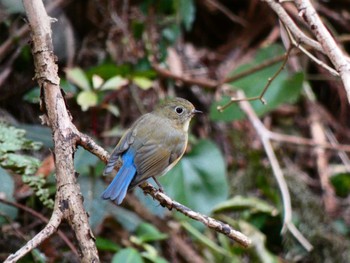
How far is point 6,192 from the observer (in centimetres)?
315

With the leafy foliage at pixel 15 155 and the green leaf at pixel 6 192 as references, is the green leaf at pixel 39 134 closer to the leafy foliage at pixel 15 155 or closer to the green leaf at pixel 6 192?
the green leaf at pixel 6 192

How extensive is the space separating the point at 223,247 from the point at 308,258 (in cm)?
69

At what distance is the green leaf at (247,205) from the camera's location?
166 inches

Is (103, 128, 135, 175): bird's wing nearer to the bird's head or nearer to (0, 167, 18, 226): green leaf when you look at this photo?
the bird's head

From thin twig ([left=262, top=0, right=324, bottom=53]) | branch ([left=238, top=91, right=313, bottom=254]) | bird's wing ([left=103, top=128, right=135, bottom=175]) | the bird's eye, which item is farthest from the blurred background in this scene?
thin twig ([left=262, top=0, right=324, bottom=53])

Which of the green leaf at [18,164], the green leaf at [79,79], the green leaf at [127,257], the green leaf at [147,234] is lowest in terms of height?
the green leaf at [147,234]

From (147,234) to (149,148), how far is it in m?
0.73

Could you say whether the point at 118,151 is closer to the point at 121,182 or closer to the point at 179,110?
the point at 121,182

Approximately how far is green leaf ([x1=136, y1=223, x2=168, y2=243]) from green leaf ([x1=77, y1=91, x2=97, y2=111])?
0.75m

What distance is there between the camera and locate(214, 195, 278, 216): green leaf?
421 cm

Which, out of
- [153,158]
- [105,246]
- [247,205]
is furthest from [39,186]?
[247,205]

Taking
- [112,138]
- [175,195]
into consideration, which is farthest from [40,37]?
[112,138]

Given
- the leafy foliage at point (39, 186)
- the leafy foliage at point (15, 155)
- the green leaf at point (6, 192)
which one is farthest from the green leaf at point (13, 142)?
the green leaf at point (6, 192)

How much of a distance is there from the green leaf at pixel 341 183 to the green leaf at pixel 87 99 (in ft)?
6.77
